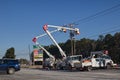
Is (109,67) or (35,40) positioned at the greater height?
(35,40)

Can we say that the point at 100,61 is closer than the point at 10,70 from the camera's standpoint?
No

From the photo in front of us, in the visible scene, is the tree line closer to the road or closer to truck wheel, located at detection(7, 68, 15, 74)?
truck wheel, located at detection(7, 68, 15, 74)

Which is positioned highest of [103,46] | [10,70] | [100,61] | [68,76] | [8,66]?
[103,46]

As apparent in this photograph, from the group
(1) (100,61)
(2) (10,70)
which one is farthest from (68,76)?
(1) (100,61)

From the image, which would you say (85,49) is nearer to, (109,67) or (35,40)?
(35,40)

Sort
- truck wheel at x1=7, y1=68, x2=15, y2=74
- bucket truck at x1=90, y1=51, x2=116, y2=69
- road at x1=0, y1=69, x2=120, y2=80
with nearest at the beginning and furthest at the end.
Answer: road at x1=0, y1=69, x2=120, y2=80, truck wheel at x1=7, y1=68, x2=15, y2=74, bucket truck at x1=90, y1=51, x2=116, y2=69

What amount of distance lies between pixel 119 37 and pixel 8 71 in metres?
62.1

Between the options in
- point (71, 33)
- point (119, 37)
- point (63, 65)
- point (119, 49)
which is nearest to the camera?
point (63, 65)

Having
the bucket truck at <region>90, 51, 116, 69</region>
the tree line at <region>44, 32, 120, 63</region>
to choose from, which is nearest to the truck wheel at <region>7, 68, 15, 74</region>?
the bucket truck at <region>90, 51, 116, 69</region>

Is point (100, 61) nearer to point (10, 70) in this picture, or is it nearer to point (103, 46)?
point (10, 70)

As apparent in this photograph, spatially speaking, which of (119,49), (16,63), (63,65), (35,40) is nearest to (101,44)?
(119,49)

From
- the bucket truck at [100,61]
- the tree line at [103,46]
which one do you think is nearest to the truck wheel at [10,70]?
the bucket truck at [100,61]

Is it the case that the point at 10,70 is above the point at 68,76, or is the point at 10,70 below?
above

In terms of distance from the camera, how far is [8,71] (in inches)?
1553
